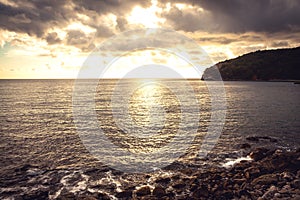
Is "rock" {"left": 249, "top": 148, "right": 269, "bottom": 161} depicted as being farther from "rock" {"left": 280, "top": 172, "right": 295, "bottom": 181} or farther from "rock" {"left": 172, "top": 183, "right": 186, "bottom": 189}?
"rock" {"left": 172, "top": 183, "right": 186, "bottom": 189}

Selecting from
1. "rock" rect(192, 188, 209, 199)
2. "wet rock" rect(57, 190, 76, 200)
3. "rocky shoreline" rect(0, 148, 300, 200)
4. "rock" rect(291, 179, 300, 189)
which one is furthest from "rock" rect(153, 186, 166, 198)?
"rock" rect(291, 179, 300, 189)

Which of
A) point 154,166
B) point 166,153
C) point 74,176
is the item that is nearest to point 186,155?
point 166,153

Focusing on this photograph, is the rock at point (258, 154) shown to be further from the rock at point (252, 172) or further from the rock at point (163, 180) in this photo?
the rock at point (163, 180)

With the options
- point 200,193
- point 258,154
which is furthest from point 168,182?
point 258,154

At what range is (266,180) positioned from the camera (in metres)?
26.0

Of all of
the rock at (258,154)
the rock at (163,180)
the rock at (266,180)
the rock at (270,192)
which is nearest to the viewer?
the rock at (270,192)

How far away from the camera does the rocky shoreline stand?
77.8ft

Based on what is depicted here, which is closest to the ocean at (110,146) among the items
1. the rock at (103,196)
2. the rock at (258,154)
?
the rock at (103,196)

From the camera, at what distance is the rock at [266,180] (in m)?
25.6

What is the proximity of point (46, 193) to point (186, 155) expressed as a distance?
68.7ft

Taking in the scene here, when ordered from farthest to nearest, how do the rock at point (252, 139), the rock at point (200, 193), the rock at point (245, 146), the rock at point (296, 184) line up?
the rock at point (252, 139) → the rock at point (245, 146) → the rock at point (296, 184) → the rock at point (200, 193)

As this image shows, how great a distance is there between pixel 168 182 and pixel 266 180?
1122 cm

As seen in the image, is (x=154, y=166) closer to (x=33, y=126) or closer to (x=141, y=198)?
(x=141, y=198)

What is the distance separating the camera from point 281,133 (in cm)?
4800
